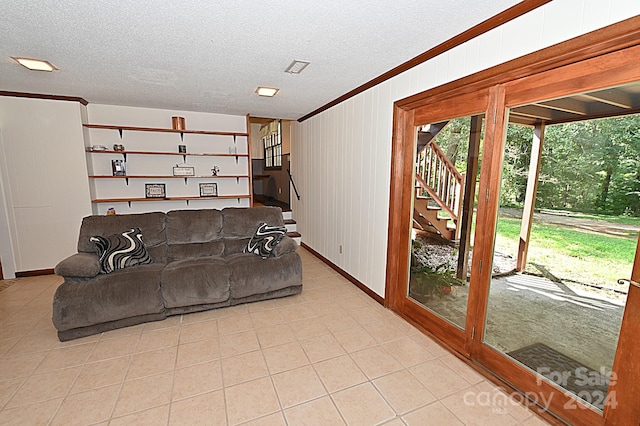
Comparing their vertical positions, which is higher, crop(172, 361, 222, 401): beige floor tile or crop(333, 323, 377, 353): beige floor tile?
crop(333, 323, 377, 353): beige floor tile

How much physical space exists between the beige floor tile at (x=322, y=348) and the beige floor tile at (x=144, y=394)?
101 centimetres

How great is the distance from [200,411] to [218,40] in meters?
2.57

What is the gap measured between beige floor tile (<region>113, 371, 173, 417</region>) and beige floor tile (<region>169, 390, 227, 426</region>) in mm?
130

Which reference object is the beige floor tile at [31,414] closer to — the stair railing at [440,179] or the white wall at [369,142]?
the white wall at [369,142]

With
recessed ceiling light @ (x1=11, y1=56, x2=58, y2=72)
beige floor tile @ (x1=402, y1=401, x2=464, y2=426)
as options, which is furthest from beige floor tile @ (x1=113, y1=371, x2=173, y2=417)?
recessed ceiling light @ (x1=11, y1=56, x2=58, y2=72)

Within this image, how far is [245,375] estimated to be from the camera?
79.6 inches

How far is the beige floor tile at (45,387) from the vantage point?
5.91 ft

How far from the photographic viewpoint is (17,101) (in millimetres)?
3533

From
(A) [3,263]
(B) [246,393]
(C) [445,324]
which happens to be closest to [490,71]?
(C) [445,324]

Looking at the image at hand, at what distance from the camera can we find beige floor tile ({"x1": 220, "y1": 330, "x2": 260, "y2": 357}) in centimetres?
229

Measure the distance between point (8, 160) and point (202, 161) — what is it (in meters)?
2.35

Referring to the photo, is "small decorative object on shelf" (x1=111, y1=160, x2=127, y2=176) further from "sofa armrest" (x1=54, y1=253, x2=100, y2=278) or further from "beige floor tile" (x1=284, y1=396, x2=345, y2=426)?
"beige floor tile" (x1=284, y1=396, x2=345, y2=426)

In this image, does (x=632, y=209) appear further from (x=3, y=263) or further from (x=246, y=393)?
(x=3, y=263)

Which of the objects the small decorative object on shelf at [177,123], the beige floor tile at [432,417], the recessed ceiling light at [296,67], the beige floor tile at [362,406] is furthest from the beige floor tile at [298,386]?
the small decorative object on shelf at [177,123]
